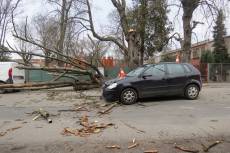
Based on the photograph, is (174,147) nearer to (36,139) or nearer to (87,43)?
(36,139)

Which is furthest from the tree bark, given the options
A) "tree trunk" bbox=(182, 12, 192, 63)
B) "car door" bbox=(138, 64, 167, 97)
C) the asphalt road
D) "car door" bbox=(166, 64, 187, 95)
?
the asphalt road

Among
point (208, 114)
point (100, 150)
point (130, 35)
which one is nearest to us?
point (100, 150)

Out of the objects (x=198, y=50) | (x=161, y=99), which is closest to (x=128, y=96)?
(x=161, y=99)

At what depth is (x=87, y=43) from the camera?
64.0 metres

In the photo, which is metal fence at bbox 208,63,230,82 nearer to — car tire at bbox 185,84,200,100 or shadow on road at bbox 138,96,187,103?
shadow on road at bbox 138,96,187,103

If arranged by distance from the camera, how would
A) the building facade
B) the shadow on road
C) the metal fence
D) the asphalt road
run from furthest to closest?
the building facade
the metal fence
the shadow on road
the asphalt road

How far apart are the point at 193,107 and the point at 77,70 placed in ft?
31.4

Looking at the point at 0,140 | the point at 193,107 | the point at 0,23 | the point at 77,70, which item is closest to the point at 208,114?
the point at 193,107

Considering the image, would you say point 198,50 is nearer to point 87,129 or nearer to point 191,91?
point 191,91

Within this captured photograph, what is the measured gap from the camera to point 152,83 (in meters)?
14.6

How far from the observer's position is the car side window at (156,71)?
48.6 feet

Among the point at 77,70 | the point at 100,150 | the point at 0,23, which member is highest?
the point at 0,23

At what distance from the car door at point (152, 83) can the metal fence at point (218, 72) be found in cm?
2319

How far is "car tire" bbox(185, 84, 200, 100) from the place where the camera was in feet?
49.6
